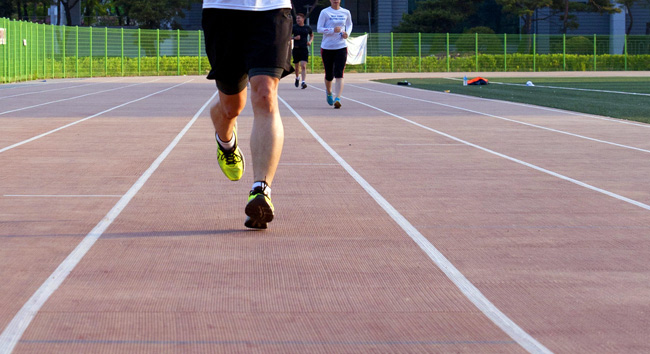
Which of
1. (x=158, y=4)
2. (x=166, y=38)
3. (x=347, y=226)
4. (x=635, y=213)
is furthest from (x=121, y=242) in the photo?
(x=158, y=4)

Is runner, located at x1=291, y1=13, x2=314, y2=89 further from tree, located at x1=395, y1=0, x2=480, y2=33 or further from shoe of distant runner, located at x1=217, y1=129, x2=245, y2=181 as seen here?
tree, located at x1=395, y1=0, x2=480, y2=33

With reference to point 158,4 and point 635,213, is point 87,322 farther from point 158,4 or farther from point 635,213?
point 158,4

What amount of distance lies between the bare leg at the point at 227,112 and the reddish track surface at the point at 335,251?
18.7 inches

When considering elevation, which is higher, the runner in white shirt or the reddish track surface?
the runner in white shirt

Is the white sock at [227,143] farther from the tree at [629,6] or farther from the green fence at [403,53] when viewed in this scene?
the tree at [629,6]

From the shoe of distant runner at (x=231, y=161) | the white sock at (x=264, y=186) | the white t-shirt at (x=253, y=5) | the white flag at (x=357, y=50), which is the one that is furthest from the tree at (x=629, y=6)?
the white sock at (x=264, y=186)

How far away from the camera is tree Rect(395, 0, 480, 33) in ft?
197

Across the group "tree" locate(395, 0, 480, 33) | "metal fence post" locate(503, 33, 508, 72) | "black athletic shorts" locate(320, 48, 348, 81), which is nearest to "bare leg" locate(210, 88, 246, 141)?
"black athletic shorts" locate(320, 48, 348, 81)

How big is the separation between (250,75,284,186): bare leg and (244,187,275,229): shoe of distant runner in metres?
0.14

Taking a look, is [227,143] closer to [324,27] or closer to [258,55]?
[258,55]

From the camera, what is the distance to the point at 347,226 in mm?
5598

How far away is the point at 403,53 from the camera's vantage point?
173ft

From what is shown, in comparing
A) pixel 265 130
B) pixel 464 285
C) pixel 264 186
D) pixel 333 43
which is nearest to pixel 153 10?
pixel 333 43

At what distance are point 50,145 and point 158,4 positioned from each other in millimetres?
52689
